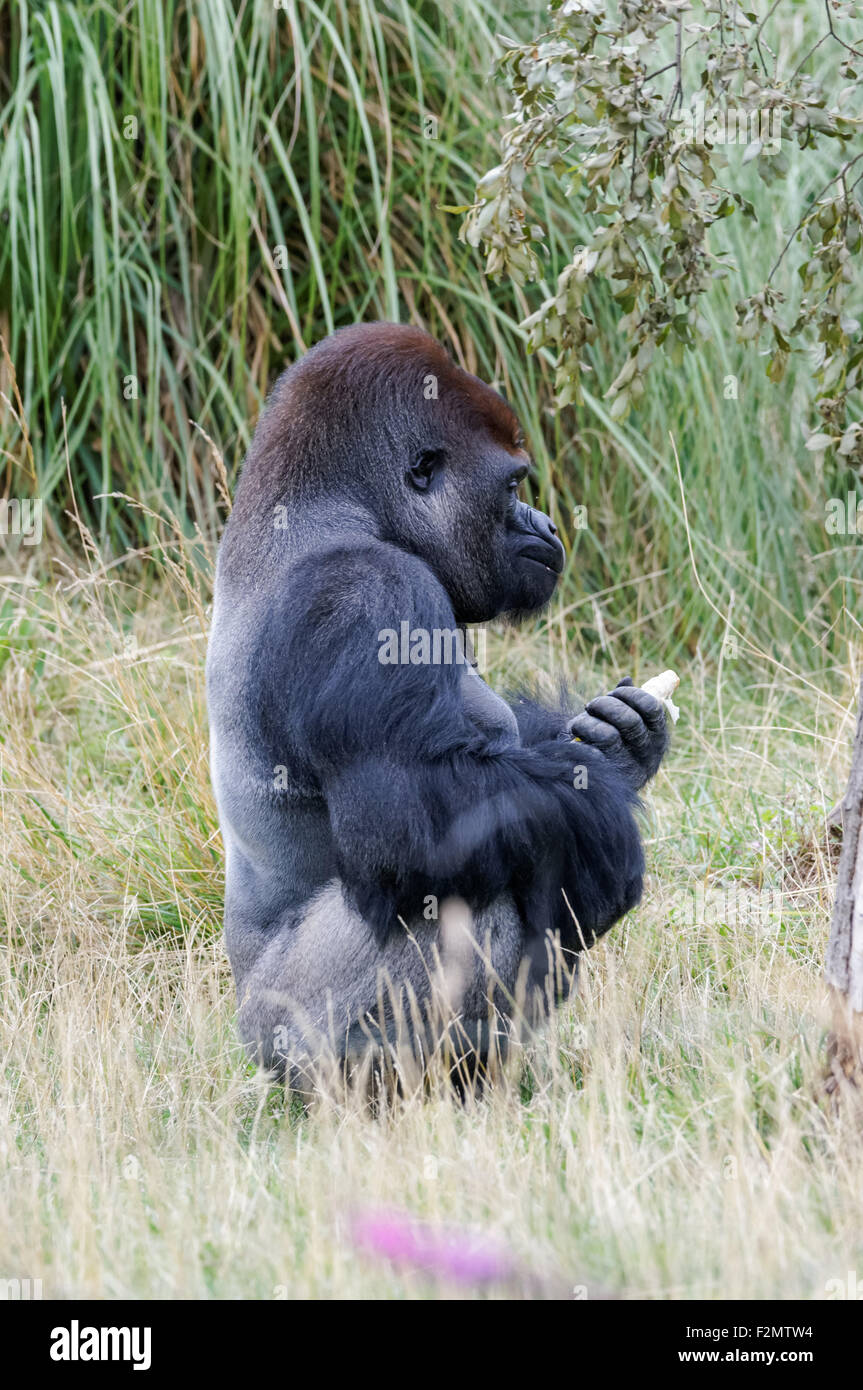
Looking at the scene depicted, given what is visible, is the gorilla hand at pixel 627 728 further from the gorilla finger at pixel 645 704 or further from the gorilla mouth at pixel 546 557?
Answer: the gorilla mouth at pixel 546 557

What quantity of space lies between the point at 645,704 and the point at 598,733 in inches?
4.9

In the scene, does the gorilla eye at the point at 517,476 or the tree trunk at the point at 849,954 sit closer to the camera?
the tree trunk at the point at 849,954

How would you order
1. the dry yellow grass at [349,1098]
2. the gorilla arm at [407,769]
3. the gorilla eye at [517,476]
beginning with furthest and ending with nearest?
the gorilla eye at [517,476] → the gorilla arm at [407,769] → the dry yellow grass at [349,1098]

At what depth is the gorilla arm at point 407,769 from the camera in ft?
8.96

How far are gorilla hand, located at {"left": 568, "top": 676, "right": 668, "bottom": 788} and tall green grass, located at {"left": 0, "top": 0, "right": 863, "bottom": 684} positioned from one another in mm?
2576

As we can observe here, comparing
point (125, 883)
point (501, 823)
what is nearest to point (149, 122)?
point (125, 883)

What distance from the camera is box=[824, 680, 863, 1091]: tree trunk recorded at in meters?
2.53

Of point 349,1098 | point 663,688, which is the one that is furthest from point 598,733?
point 349,1098

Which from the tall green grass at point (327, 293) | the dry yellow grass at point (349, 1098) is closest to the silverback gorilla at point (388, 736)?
the dry yellow grass at point (349, 1098)

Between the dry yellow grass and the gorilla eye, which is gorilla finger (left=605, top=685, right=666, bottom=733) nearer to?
the gorilla eye

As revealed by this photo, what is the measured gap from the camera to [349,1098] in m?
2.88

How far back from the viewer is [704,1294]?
6.68ft

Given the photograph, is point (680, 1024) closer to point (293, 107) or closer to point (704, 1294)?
point (704, 1294)

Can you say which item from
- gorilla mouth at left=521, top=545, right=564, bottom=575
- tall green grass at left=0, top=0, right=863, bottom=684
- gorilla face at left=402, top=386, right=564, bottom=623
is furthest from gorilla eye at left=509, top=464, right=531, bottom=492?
tall green grass at left=0, top=0, right=863, bottom=684
